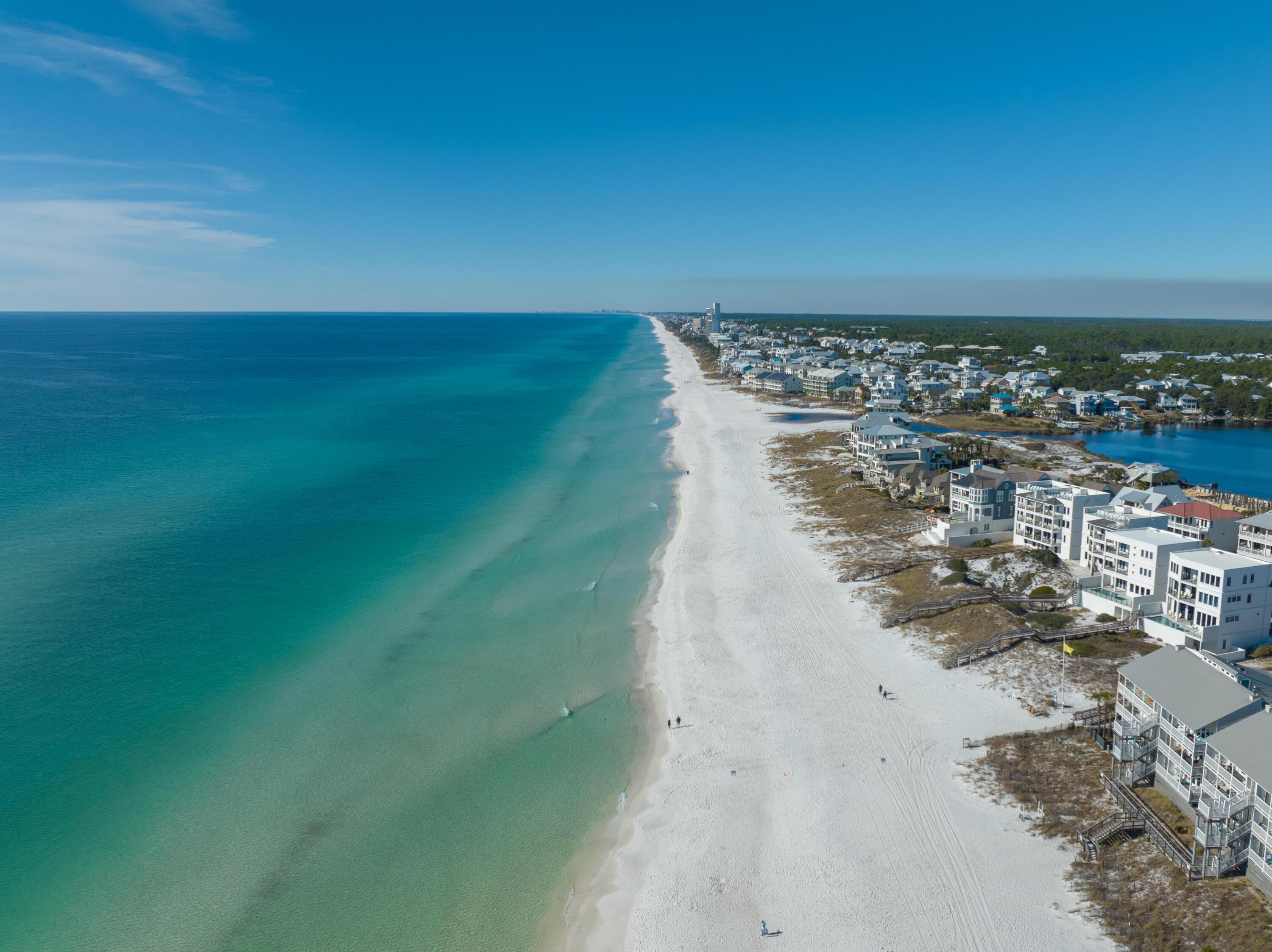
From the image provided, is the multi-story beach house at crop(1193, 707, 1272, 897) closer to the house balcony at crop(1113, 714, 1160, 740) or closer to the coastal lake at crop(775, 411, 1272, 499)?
the house balcony at crop(1113, 714, 1160, 740)

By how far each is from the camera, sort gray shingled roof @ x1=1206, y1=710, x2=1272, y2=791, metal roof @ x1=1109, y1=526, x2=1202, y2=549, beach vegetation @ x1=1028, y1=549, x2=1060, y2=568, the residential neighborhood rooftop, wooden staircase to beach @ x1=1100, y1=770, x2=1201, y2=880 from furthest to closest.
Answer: the residential neighborhood rooftop, beach vegetation @ x1=1028, y1=549, x2=1060, y2=568, metal roof @ x1=1109, y1=526, x2=1202, y2=549, wooden staircase to beach @ x1=1100, y1=770, x2=1201, y2=880, gray shingled roof @ x1=1206, y1=710, x2=1272, y2=791

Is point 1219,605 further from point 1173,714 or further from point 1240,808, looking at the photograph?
point 1240,808

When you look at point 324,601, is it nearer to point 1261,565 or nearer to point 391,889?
point 391,889

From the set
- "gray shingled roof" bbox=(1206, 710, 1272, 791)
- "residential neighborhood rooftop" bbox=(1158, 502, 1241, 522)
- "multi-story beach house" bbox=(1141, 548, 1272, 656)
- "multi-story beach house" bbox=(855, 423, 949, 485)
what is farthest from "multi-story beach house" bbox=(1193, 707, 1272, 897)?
"multi-story beach house" bbox=(855, 423, 949, 485)

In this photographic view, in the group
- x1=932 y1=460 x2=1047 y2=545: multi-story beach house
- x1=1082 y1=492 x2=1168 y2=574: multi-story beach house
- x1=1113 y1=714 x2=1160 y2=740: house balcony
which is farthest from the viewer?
x1=932 y1=460 x2=1047 y2=545: multi-story beach house

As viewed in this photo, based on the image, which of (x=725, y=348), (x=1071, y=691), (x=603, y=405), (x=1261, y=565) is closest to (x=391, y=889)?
(x=1071, y=691)
